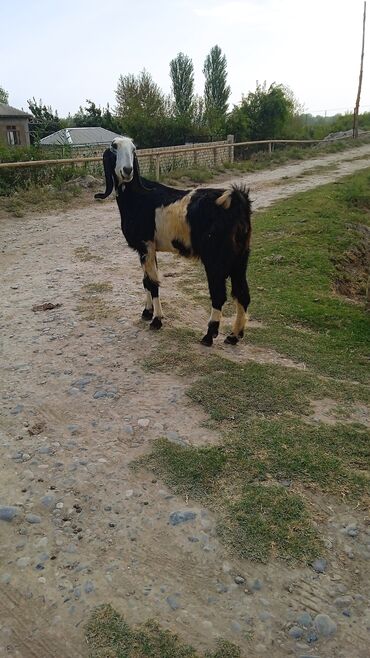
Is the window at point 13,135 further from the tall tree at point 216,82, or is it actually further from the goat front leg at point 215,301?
the goat front leg at point 215,301

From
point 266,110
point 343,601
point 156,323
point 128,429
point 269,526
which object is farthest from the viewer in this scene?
point 266,110

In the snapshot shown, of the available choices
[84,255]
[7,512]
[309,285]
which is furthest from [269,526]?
[84,255]

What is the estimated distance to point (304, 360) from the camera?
5266 mm

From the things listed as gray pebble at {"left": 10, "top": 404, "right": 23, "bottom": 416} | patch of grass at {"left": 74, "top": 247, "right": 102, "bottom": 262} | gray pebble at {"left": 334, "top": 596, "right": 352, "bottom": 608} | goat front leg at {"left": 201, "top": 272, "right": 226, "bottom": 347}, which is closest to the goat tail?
goat front leg at {"left": 201, "top": 272, "right": 226, "bottom": 347}

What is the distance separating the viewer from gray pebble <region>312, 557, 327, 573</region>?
2768 millimetres

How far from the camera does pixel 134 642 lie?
2.38 metres

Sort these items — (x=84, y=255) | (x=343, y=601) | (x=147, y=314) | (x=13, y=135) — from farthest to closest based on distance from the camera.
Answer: (x=13, y=135) → (x=84, y=255) → (x=147, y=314) → (x=343, y=601)

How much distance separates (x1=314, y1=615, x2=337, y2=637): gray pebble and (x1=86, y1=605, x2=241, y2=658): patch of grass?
0.43m


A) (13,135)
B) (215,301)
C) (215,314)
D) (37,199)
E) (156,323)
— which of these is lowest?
(156,323)

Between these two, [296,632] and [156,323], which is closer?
[296,632]

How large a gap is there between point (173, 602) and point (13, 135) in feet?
133

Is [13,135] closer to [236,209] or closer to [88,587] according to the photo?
[236,209]

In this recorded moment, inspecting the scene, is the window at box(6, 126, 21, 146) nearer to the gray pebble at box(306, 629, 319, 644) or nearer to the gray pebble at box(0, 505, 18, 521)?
the gray pebble at box(0, 505, 18, 521)

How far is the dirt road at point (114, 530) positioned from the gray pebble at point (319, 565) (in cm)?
4
